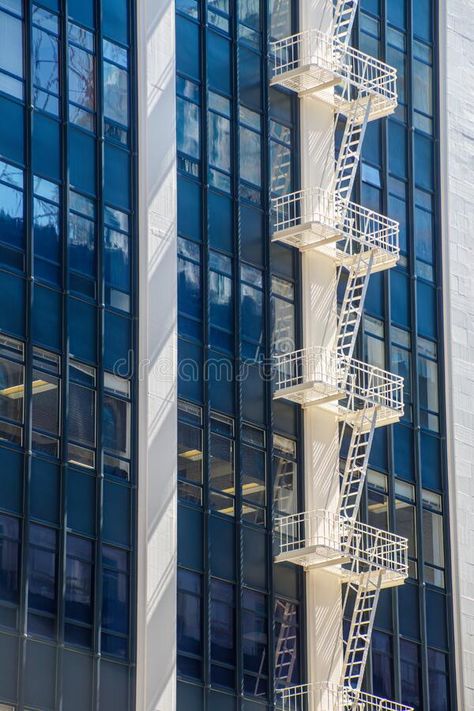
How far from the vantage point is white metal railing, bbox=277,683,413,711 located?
4172 cm

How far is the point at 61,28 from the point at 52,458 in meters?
9.90

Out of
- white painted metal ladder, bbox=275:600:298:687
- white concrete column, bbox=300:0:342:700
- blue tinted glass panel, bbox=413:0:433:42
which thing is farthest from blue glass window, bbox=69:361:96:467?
blue tinted glass panel, bbox=413:0:433:42

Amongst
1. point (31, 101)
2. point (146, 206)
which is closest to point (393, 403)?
point (146, 206)

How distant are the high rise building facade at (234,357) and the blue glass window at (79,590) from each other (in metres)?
0.05

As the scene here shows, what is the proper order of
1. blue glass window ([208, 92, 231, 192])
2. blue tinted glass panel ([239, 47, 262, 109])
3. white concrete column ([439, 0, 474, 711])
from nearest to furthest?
blue glass window ([208, 92, 231, 192]) → blue tinted glass panel ([239, 47, 262, 109]) → white concrete column ([439, 0, 474, 711])

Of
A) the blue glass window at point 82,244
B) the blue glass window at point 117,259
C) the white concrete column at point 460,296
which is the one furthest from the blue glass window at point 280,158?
the blue glass window at point 82,244

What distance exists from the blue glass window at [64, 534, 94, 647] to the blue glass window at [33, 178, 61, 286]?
573 centimetres

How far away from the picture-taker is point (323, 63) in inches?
1839

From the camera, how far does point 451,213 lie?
50344mm

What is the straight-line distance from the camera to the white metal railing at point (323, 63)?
4606 centimetres

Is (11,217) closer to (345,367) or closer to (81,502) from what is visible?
(81,502)

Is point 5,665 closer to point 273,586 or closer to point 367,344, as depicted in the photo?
point 273,586

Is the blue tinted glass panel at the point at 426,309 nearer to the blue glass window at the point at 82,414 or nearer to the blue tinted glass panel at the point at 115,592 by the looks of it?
the blue glass window at the point at 82,414

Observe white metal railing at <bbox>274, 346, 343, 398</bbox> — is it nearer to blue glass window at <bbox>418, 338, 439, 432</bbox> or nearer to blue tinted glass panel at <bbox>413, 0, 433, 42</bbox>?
blue glass window at <bbox>418, 338, 439, 432</bbox>
